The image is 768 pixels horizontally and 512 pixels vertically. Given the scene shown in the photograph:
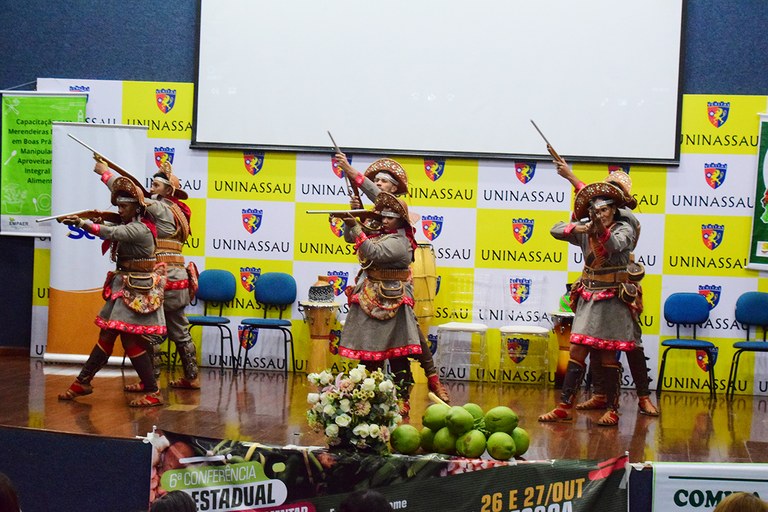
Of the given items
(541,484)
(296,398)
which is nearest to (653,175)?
(296,398)

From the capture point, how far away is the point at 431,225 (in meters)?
8.43

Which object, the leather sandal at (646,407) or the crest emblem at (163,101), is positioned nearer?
the leather sandal at (646,407)

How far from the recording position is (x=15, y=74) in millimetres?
8969

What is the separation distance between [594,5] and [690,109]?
4.05ft

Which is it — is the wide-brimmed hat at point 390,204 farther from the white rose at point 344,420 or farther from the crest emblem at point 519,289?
the crest emblem at point 519,289

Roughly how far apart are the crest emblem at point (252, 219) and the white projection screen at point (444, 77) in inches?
23.8

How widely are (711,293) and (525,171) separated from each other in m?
1.92

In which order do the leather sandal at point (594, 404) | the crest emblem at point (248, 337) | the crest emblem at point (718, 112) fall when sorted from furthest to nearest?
the crest emblem at point (248, 337) → the crest emblem at point (718, 112) → the leather sandal at point (594, 404)

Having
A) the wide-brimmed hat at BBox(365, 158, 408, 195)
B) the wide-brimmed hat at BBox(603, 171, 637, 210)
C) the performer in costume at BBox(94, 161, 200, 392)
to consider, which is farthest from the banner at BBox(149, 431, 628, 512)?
the performer in costume at BBox(94, 161, 200, 392)

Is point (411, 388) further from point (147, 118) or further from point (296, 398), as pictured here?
point (147, 118)

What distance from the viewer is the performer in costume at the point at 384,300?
236 inches

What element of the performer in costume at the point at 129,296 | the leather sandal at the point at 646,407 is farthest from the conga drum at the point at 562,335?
the performer in costume at the point at 129,296

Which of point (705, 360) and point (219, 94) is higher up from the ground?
point (219, 94)

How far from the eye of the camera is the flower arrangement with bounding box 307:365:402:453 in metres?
4.35
